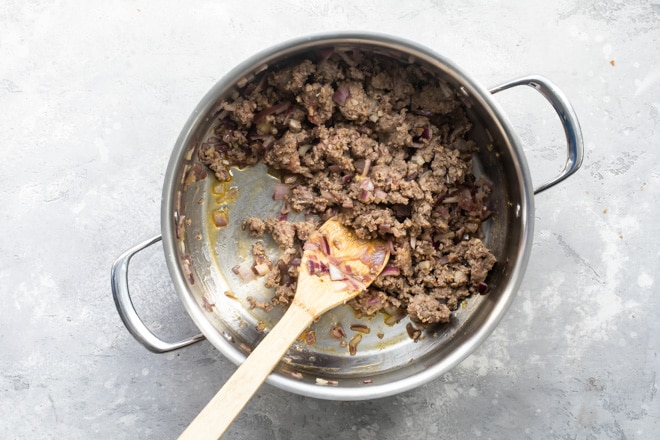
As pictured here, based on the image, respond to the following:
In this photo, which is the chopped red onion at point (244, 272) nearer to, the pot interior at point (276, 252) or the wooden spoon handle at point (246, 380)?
the pot interior at point (276, 252)

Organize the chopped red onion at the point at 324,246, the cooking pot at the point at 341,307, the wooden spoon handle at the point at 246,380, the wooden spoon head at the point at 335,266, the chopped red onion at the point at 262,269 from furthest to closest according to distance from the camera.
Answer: the chopped red onion at the point at 262,269
the chopped red onion at the point at 324,246
the wooden spoon head at the point at 335,266
the cooking pot at the point at 341,307
the wooden spoon handle at the point at 246,380

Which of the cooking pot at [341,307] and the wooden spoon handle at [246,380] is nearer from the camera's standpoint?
the wooden spoon handle at [246,380]

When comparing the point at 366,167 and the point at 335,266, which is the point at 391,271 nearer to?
the point at 335,266

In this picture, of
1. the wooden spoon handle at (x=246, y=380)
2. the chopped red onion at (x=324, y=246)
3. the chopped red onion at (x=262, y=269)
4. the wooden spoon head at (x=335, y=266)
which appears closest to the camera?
the wooden spoon handle at (x=246, y=380)

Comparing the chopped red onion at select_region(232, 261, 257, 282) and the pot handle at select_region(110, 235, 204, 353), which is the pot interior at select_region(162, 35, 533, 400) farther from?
the pot handle at select_region(110, 235, 204, 353)

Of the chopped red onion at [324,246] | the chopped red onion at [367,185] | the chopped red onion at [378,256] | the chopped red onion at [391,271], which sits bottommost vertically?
the chopped red onion at [391,271]

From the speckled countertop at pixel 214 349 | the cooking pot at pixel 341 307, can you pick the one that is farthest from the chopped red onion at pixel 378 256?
the speckled countertop at pixel 214 349

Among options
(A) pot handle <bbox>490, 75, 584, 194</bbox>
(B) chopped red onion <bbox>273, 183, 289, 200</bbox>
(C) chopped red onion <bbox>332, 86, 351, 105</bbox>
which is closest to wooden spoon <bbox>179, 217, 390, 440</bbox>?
(B) chopped red onion <bbox>273, 183, 289, 200</bbox>

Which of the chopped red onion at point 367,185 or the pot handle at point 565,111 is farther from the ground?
the pot handle at point 565,111
